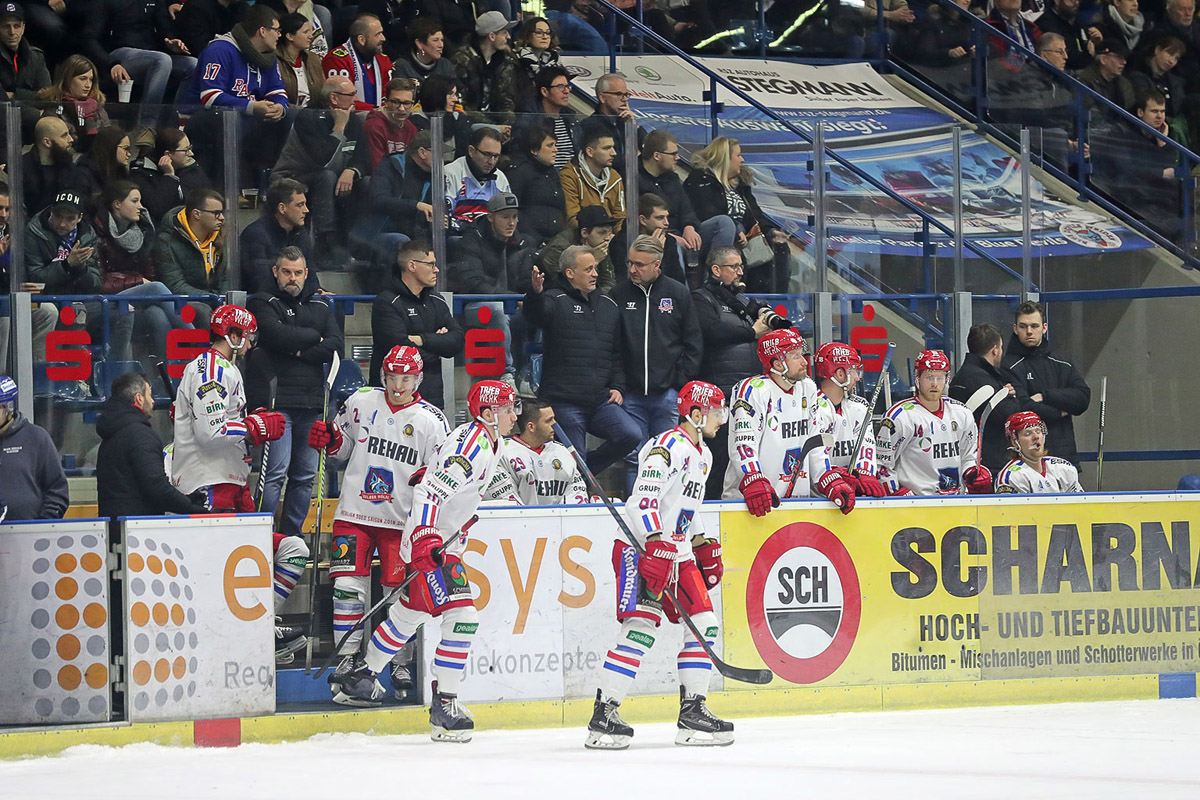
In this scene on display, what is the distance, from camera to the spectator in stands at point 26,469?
7.59m

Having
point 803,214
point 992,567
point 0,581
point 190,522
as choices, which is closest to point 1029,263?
point 803,214

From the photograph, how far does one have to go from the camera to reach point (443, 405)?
29.6ft

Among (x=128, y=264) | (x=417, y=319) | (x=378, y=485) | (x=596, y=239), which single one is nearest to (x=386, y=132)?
(x=417, y=319)

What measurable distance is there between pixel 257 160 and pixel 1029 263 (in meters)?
5.07

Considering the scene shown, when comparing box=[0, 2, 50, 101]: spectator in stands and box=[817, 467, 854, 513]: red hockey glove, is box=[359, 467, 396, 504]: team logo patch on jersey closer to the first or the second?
box=[817, 467, 854, 513]: red hockey glove

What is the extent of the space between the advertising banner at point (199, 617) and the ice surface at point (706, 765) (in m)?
0.24

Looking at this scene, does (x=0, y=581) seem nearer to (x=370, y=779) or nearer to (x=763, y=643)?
(x=370, y=779)

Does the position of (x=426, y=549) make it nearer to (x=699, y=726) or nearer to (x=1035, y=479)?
(x=699, y=726)

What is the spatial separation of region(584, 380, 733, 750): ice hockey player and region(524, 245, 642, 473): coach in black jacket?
1.49 meters

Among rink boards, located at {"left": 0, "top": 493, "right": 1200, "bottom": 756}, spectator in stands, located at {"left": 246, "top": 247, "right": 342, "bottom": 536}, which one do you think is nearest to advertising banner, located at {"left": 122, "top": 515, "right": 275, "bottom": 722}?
rink boards, located at {"left": 0, "top": 493, "right": 1200, "bottom": 756}

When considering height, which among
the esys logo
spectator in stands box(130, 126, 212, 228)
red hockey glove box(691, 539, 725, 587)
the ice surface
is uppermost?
spectator in stands box(130, 126, 212, 228)

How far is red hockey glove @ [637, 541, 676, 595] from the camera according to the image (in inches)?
289

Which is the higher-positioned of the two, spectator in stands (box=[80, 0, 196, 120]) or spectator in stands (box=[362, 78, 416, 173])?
spectator in stands (box=[80, 0, 196, 120])

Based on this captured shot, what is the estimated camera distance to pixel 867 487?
8727 millimetres
